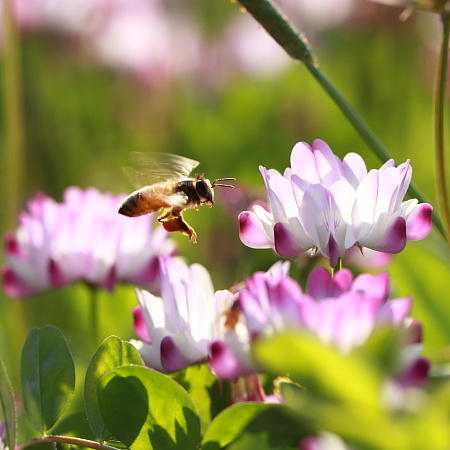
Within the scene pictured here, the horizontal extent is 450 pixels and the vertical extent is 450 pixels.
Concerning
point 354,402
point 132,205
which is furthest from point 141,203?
point 354,402

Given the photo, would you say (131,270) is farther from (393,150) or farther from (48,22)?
(48,22)

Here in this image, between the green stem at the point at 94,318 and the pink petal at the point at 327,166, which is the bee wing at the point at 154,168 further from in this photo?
the pink petal at the point at 327,166

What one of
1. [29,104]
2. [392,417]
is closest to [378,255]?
[392,417]

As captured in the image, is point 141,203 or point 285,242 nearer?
point 285,242

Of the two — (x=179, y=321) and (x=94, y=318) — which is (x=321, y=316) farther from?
(x=94, y=318)

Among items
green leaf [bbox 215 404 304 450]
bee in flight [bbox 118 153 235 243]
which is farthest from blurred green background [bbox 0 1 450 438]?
green leaf [bbox 215 404 304 450]
